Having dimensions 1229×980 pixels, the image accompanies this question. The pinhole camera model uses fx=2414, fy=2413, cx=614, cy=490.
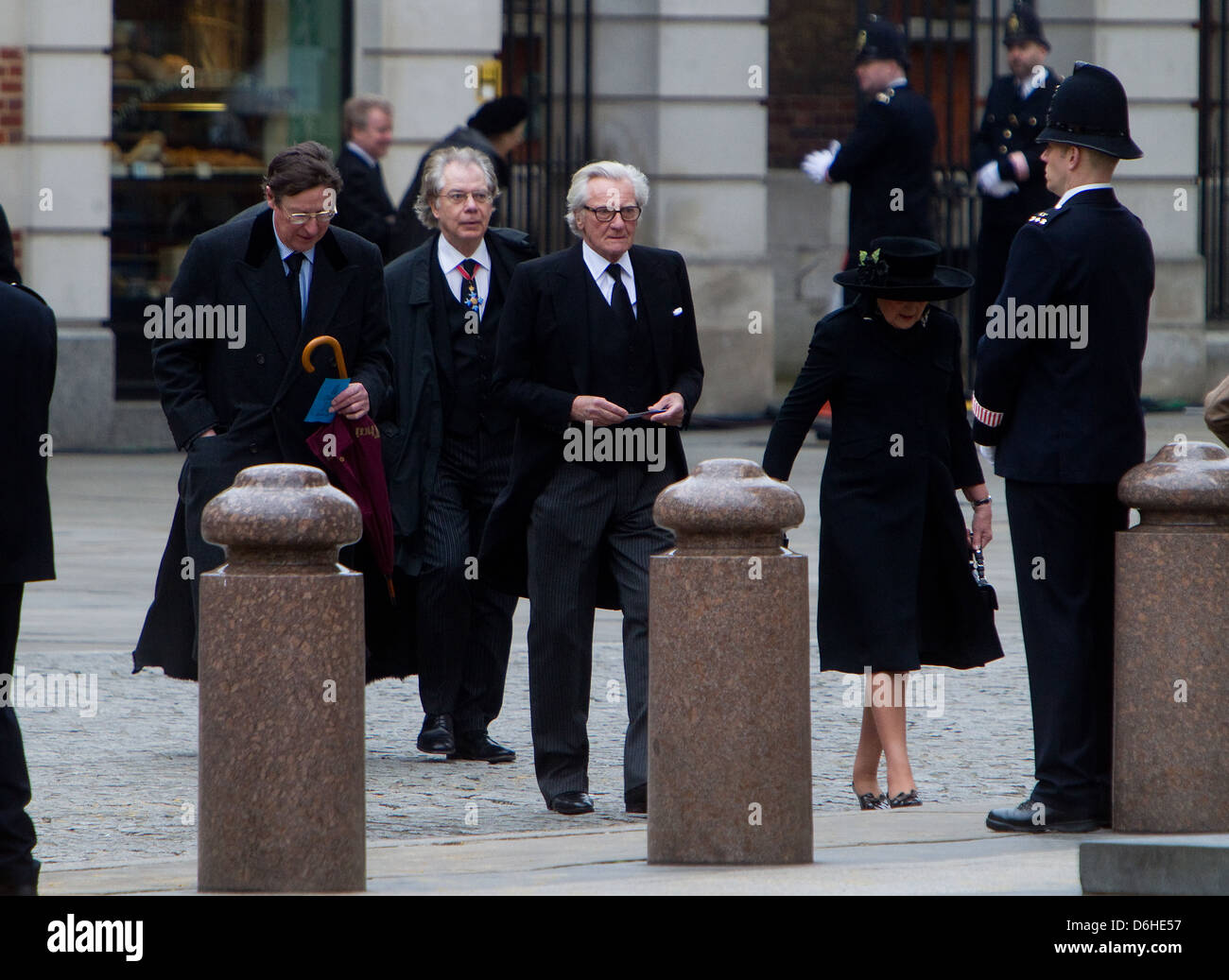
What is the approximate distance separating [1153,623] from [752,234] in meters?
10.7

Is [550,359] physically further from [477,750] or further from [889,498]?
[477,750]

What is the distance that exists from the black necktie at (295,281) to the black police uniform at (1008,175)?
7.09 m

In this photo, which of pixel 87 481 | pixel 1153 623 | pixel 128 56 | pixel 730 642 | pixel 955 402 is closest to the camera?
pixel 730 642

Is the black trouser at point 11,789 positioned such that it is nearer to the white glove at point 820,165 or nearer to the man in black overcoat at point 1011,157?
the white glove at point 820,165

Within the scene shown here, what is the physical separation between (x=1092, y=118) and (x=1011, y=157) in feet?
24.9

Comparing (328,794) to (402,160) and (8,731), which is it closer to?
(8,731)

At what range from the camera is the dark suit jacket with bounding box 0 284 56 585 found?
551cm

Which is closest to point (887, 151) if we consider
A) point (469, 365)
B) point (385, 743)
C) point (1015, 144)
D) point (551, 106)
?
point (1015, 144)

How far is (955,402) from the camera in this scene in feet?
23.6

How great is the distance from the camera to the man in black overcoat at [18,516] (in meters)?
5.47

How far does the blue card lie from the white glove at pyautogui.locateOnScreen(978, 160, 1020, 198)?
7.30 m

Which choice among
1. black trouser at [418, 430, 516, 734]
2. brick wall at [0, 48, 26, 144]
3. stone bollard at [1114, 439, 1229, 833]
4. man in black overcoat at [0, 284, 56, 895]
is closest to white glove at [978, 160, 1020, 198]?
brick wall at [0, 48, 26, 144]

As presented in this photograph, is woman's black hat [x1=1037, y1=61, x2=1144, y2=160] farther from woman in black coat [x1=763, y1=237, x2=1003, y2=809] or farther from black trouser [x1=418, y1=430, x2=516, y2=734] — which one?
black trouser [x1=418, y1=430, x2=516, y2=734]

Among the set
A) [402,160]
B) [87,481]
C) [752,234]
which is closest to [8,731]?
[87,481]
